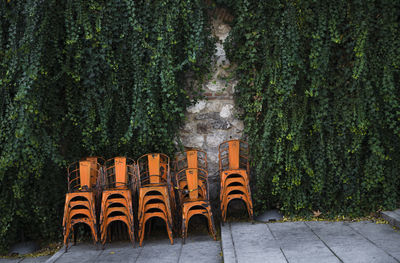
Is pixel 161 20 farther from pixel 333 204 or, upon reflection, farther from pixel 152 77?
pixel 333 204

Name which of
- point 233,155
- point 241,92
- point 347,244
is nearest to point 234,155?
point 233,155

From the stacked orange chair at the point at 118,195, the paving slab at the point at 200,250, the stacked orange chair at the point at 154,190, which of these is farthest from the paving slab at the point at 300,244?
the stacked orange chair at the point at 118,195

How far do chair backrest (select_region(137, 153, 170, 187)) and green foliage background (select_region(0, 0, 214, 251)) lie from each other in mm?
166

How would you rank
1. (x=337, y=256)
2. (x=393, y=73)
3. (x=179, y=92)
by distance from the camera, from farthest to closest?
(x=179, y=92)
(x=393, y=73)
(x=337, y=256)

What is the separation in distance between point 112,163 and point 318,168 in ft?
8.39

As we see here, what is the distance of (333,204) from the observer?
4.61 metres

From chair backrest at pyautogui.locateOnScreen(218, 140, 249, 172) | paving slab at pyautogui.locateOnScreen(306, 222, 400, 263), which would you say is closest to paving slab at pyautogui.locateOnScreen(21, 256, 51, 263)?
chair backrest at pyautogui.locateOnScreen(218, 140, 249, 172)

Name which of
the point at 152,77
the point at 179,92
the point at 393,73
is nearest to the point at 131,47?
the point at 152,77

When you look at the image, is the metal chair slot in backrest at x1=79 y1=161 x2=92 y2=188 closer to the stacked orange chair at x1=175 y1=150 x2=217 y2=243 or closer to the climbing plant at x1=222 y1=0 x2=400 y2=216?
the stacked orange chair at x1=175 y1=150 x2=217 y2=243

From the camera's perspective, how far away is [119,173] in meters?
4.39

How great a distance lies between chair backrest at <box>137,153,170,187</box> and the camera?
14.6 ft

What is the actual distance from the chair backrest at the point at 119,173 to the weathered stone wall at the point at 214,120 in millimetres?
787

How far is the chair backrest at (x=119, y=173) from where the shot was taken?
438 centimetres

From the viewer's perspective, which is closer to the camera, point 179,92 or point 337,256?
point 337,256
